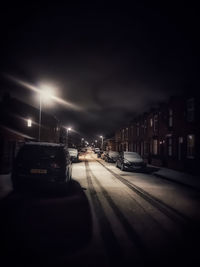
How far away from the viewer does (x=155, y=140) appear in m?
27.6

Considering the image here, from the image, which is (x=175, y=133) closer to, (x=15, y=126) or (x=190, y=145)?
(x=190, y=145)

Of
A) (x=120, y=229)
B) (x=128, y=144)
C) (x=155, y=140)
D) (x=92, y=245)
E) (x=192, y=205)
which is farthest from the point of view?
(x=128, y=144)

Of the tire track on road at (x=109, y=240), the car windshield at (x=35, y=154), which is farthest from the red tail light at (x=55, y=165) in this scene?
the tire track on road at (x=109, y=240)

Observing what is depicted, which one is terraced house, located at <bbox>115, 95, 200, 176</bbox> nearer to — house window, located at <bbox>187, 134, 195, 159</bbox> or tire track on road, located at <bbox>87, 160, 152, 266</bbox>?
house window, located at <bbox>187, 134, 195, 159</bbox>

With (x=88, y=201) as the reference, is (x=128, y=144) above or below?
above

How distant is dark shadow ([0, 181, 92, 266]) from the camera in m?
3.69

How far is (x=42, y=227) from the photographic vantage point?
497 centimetres

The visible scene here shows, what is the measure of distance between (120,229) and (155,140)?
2357 centimetres

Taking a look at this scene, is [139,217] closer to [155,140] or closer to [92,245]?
[92,245]

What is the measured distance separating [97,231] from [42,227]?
1271mm

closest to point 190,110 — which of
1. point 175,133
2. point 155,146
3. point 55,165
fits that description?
point 175,133

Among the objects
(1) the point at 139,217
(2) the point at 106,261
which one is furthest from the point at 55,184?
(2) the point at 106,261

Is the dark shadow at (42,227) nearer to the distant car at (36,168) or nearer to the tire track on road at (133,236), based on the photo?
the distant car at (36,168)

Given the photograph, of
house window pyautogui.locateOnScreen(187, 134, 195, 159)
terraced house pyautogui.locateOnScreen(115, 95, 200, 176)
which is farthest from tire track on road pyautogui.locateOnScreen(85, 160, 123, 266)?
house window pyautogui.locateOnScreen(187, 134, 195, 159)
